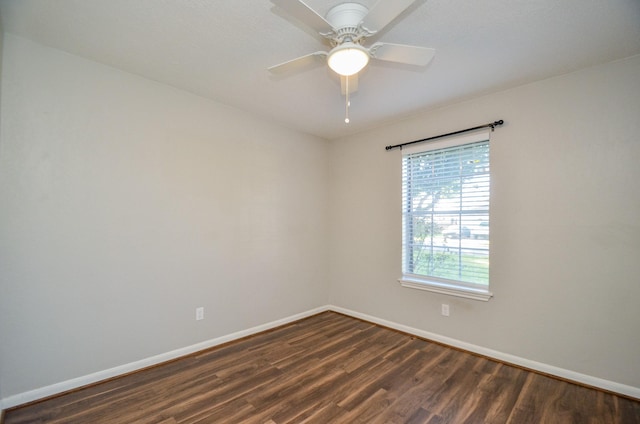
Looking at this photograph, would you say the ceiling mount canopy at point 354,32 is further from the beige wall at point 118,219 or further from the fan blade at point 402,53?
the beige wall at point 118,219

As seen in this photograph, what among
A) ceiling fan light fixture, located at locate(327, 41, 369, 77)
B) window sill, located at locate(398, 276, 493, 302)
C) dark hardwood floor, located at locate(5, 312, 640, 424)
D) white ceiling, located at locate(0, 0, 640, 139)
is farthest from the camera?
window sill, located at locate(398, 276, 493, 302)

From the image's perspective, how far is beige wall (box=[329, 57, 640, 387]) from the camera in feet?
7.18

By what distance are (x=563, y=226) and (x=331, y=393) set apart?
7.92 feet

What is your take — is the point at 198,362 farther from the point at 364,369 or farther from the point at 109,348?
the point at 364,369

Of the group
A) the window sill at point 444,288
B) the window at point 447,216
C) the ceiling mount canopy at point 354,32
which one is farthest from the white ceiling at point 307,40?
the window sill at point 444,288

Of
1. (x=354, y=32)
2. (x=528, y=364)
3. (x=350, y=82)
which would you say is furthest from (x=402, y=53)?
(x=528, y=364)

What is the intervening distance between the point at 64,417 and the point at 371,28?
123 inches

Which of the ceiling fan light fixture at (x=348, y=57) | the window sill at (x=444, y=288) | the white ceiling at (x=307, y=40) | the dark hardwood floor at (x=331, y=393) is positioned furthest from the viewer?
the window sill at (x=444, y=288)

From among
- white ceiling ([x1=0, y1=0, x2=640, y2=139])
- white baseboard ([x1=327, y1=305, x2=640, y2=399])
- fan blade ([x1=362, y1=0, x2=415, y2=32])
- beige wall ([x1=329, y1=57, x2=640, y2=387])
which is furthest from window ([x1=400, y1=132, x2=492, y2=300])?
fan blade ([x1=362, y1=0, x2=415, y2=32])

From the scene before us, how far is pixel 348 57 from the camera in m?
1.66

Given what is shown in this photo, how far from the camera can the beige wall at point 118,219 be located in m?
2.01

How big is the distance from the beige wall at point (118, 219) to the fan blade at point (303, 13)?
1.85 meters

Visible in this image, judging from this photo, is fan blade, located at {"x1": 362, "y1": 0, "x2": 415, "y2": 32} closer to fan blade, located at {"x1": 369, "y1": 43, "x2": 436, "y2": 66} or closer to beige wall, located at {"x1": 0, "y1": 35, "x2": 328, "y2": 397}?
Result: fan blade, located at {"x1": 369, "y1": 43, "x2": 436, "y2": 66}

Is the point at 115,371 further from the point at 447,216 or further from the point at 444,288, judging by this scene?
the point at 447,216
